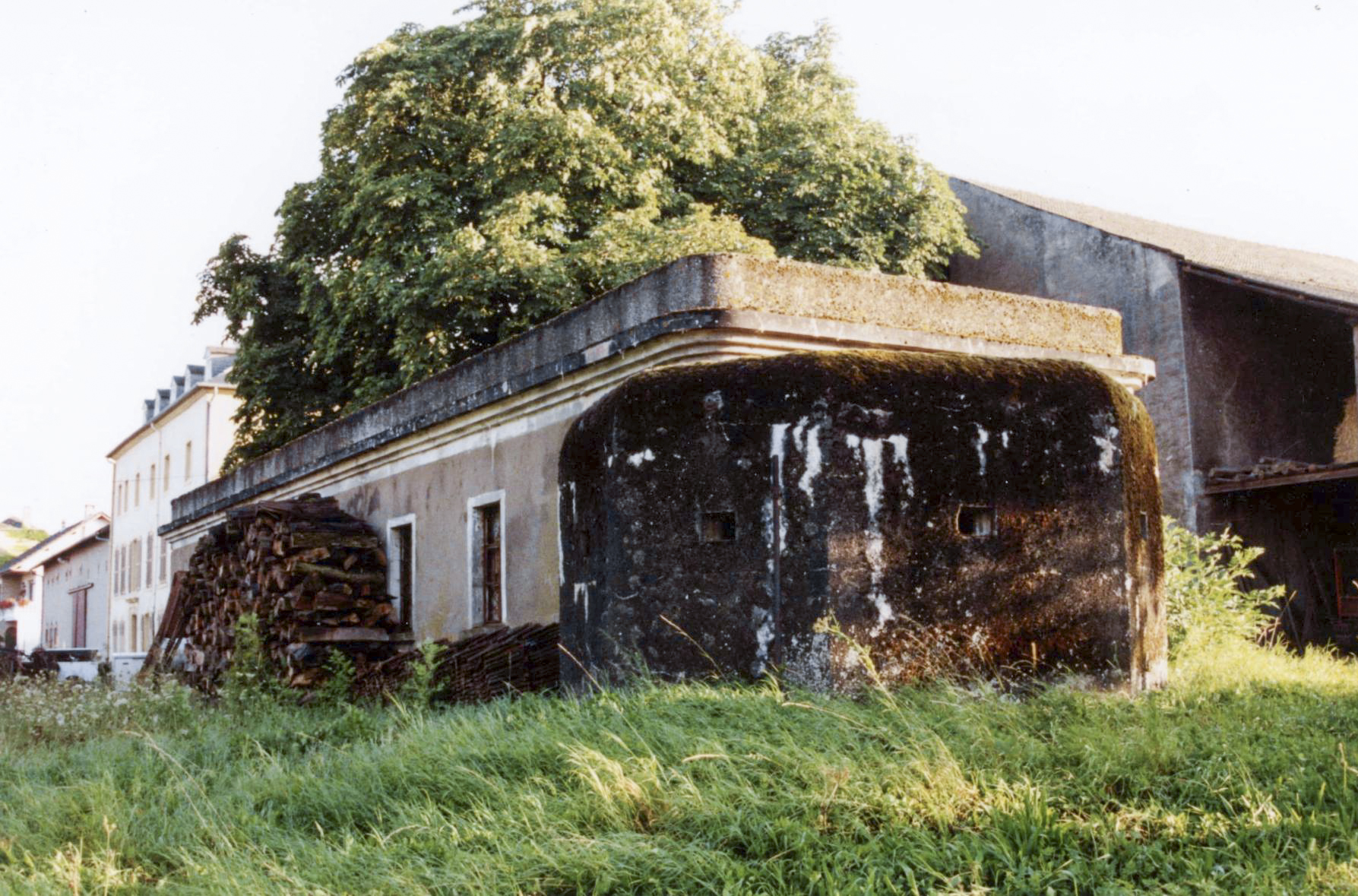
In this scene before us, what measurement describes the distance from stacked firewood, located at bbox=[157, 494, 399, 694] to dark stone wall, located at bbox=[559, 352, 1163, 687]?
4903 mm

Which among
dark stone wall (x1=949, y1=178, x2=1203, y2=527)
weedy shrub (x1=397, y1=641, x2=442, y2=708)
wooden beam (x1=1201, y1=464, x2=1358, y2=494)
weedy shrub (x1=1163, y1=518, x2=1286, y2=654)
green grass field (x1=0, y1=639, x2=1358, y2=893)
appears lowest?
green grass field (x1=0, y1=639, x2=1358, y2=893)

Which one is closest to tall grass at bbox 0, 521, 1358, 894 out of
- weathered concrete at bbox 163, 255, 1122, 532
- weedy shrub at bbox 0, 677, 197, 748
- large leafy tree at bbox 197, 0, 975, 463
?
weedy shrub at bbox 0, 677, 197, 748

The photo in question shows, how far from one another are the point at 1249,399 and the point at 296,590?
42.4 ft

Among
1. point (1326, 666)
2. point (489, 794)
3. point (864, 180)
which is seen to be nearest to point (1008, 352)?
point (1326, 666)

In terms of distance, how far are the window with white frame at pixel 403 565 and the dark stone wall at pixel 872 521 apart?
519 cm

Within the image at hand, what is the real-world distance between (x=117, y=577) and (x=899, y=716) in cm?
4051

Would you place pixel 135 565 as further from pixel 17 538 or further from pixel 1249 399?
pixel 17 538

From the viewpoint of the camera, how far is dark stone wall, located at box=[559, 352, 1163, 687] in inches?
274

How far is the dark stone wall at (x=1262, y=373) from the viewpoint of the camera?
17031mm

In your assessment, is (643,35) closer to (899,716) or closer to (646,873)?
(899,716)

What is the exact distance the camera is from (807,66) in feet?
74.8

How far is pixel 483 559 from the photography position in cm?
1135

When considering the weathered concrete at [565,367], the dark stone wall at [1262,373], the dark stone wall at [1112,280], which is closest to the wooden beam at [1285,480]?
the dark stone wall at [1112,280]

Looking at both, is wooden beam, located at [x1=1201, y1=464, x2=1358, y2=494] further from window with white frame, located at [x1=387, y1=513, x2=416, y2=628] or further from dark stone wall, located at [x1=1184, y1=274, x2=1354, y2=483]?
window with white frame, located at [x1=387, y1=513, x2=416, y2=628]
